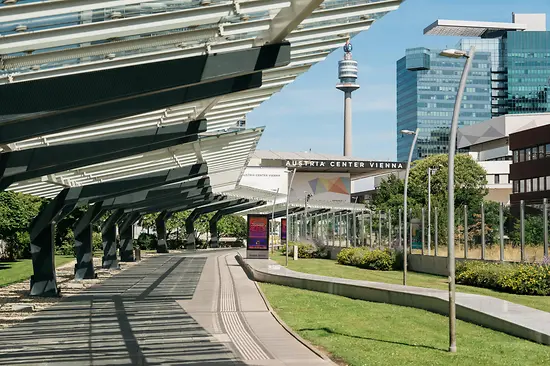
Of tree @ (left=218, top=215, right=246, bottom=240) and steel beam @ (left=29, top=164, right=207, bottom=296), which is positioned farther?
tree @ (left=218, top=215, right=246, bottom=240)

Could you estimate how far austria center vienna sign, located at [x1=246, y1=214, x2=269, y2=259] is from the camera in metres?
54.2

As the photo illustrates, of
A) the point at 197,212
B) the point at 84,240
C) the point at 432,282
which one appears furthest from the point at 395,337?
the point at 197,212

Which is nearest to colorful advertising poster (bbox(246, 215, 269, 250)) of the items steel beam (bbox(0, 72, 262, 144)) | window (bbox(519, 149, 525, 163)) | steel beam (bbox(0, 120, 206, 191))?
window (bbox(519, 149, 525, 163))

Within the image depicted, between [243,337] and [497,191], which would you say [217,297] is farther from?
[497,191]

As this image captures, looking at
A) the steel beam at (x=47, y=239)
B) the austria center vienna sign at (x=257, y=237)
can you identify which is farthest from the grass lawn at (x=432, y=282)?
the steel beam at (x=47, y=239)

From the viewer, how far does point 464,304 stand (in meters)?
19.0

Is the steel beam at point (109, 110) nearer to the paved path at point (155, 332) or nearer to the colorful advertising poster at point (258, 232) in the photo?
the paved path at point (155, 332)

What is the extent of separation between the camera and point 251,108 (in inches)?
1013

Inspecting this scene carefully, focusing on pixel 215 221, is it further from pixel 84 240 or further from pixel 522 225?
pixel 522 225

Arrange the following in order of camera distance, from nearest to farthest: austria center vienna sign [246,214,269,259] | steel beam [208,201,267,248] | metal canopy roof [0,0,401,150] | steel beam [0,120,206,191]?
metal canopy roof [0,0,401,150]
steel beam [0,120,206,191]
austria center vienna sign [246,214,269,259]
steel beam [208,201,267,248]

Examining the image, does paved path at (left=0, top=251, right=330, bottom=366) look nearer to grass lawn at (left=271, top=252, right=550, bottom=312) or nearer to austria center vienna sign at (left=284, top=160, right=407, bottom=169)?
grass lawn at (left=271, top=252, right=550, bottom=312)

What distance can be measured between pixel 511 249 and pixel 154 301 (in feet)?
46.8

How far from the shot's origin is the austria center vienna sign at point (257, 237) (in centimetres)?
5416

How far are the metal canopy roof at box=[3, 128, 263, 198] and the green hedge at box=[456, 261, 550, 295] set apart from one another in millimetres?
9380
